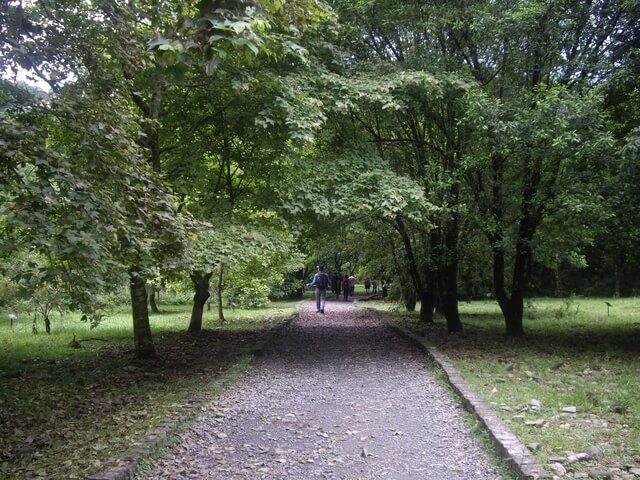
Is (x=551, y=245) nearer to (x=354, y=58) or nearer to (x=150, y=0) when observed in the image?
(x=354, y=58)

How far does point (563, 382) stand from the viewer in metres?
7.02

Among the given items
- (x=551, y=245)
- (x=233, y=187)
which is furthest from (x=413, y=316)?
(x=233, y=187)

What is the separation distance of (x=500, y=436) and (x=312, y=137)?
551 cm

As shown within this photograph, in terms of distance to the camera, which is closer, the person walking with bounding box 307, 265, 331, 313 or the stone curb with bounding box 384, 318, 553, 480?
the stone curb with bounding box 384, 318, 553, 480

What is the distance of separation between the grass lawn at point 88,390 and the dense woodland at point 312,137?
3.40ft

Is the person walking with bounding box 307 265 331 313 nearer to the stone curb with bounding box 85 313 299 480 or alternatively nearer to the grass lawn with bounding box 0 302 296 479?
the grass lawn with bounding box 0 302 296 479

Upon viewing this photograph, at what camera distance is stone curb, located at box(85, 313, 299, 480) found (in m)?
3.85

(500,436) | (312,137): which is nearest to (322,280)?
(312,137)

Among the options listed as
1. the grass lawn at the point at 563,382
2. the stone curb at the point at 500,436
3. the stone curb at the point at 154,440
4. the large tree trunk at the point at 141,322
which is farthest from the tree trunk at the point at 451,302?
the large tree trunk at the point at 141,322

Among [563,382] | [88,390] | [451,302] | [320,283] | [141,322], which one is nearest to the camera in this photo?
[563,382]

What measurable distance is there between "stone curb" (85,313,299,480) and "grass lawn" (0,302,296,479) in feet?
0.37

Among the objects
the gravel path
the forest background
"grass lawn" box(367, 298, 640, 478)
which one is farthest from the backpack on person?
the gravel path

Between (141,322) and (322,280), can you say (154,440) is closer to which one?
(141,322)

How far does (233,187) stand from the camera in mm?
11289
